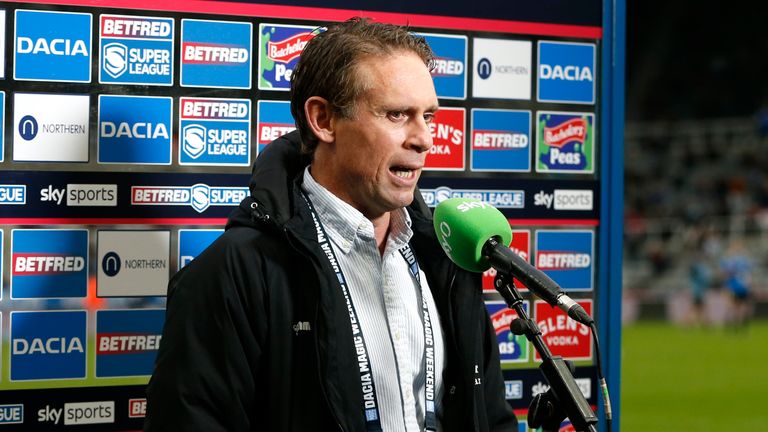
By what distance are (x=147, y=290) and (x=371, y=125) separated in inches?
43.3

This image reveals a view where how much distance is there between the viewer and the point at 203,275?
94.3 inches

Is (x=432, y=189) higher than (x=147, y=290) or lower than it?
higher

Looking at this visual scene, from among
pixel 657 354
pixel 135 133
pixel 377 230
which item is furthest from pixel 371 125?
pixel 657 354

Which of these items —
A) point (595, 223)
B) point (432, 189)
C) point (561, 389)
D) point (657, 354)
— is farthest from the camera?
point (657, 354)

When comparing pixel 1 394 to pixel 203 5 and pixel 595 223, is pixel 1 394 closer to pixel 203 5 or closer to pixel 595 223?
pixel 203 5

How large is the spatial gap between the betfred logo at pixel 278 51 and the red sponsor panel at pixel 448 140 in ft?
1.67

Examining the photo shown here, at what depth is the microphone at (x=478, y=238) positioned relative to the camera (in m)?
2.21

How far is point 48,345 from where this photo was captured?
3148 mm

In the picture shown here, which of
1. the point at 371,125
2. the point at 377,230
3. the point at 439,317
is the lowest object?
the point at 439,317

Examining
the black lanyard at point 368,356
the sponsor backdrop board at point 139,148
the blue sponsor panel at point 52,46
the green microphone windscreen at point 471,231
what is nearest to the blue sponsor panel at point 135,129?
the sponsor backdrop board at point 139,148

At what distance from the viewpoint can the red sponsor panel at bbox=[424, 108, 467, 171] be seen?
359cm

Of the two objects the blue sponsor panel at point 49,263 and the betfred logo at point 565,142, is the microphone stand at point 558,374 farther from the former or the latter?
the betfred logo at point 565,142

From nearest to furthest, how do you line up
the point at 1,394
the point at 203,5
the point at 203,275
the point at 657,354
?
1. the point at 203,275
2. the point at 1,394
3. the point at 203,5
4. the point at 657,354

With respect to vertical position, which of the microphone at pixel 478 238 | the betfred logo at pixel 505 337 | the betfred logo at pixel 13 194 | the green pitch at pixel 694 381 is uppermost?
the betfred logo at pixel 13 194
